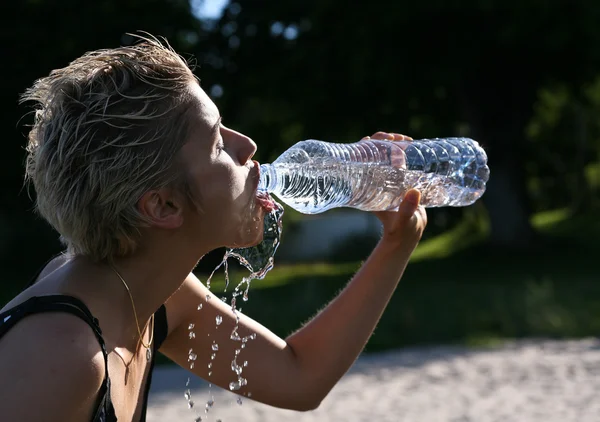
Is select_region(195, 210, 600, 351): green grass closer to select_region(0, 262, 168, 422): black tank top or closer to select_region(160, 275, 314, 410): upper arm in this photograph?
select_region(160, 275, 314, 410): upper arm

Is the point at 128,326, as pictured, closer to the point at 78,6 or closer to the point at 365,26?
the point at 365,26

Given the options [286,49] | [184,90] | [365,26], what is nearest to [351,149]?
[184,90]

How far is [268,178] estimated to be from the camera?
105 inches

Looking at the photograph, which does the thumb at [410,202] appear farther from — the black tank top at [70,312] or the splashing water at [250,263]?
the black tank top at [70,312]

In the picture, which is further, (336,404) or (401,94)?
(401,94)

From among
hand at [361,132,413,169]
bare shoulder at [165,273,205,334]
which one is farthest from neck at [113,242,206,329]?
hand at [361,132,413,169]

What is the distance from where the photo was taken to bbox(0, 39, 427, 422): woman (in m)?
1.78

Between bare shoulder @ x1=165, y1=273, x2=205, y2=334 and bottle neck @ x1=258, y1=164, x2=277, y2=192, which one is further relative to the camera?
bottle neck @ x1=258, y1=164, x2=277, y2=192

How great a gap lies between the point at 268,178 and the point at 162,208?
2.26ft

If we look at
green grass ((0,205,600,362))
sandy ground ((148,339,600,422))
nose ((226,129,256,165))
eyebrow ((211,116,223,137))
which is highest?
eyebrow ((211,116,223,137))

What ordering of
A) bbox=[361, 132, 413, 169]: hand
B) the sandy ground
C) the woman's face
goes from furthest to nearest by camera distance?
the sandy ground → bbox=[361, 132, 413, 169]: hand → the woman's face

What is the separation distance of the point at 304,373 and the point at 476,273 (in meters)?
14.9

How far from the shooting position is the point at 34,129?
207 cm

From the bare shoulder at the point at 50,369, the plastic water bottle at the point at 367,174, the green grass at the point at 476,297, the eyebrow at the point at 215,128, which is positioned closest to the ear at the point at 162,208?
the eyebrow at the point at 215,128
